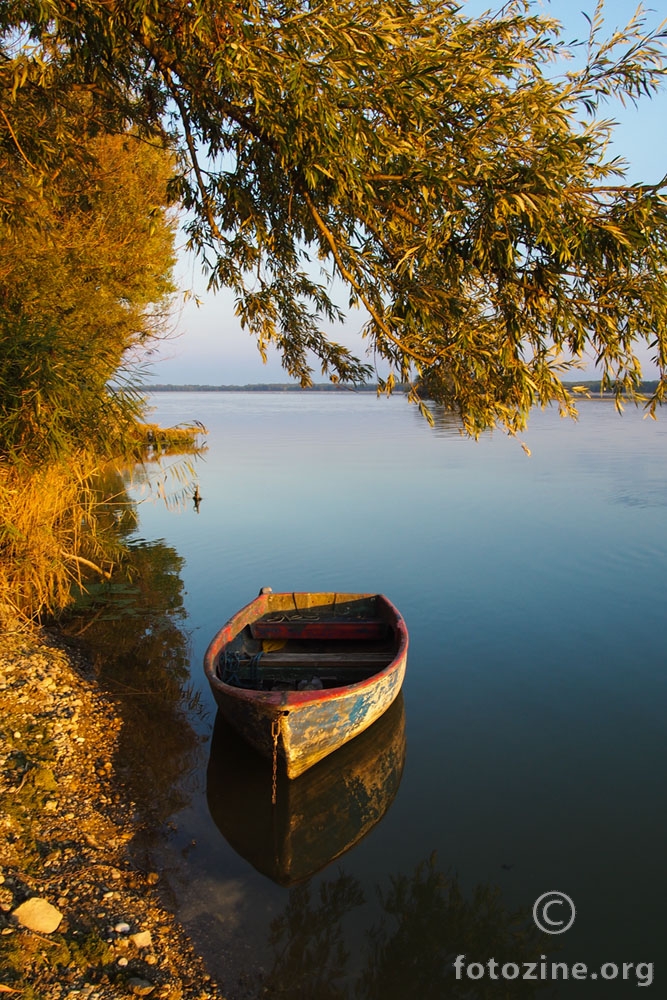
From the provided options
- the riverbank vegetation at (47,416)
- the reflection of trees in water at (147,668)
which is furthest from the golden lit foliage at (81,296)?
the reflection of trees in water at (147,668)

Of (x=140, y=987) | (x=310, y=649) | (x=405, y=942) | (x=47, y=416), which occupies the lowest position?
(x=405, y=942)

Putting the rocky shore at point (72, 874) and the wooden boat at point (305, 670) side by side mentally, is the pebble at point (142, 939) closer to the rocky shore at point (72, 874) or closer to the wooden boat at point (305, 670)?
the rocky shore at point (72, 874)

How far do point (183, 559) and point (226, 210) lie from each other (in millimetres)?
9220

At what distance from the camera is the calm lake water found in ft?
15.6

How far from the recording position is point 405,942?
486 centimetres

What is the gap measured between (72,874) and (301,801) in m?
2.26

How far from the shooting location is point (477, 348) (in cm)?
573

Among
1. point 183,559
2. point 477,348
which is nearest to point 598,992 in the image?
point 477,348

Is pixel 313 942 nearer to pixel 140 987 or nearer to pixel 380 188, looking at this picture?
pixel 140 987

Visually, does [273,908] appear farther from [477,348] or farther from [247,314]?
[247,314]

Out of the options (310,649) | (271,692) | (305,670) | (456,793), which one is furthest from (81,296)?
(456,793)

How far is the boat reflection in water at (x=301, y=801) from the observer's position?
18.9ft

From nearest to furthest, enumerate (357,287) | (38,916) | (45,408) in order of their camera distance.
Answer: (38,916), (357,287), (45,408)

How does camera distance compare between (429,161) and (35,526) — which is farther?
(35,526)
